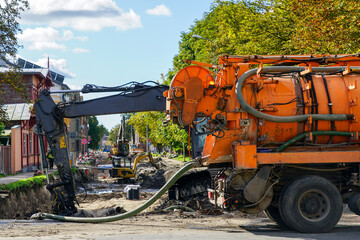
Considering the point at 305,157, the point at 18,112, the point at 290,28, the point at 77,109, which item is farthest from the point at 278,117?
the point at 18,112

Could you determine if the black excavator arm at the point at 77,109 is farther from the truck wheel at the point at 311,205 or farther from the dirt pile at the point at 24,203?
the truck wheel at the point at 311,205

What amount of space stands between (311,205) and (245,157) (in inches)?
62.6

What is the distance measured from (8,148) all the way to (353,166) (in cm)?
2466

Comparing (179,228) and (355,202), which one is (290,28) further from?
(179,228)

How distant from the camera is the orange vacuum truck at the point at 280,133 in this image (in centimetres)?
917

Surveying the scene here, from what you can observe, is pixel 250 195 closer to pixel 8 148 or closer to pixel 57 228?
pixel 57 228

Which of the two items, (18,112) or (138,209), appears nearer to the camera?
(138,209)

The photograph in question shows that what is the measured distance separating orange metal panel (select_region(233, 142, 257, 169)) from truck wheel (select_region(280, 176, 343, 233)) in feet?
2.96

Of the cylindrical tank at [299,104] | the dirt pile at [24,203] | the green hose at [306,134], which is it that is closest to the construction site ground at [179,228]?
the green hose at [306,134]

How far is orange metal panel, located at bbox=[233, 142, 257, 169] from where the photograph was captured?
912cm

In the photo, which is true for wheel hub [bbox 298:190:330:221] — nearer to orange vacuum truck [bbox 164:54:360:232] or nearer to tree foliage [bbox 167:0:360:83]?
orange vacuum truck [bbox 164:54:360:232]

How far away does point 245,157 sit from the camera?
30.0 feet

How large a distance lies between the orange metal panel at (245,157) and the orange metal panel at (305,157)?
0.13 m

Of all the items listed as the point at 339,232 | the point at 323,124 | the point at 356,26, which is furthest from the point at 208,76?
the point at 356,26
